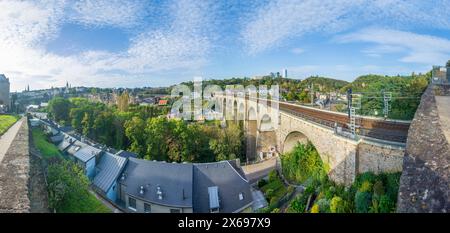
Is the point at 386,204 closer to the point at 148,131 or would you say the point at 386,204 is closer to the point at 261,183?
the point at 261,183

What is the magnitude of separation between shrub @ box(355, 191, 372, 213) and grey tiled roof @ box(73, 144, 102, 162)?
12.5 ft

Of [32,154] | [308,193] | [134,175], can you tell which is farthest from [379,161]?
[32,154]

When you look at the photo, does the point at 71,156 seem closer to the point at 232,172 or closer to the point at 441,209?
the point at 232,172

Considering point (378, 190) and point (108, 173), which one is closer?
point (108, 173)

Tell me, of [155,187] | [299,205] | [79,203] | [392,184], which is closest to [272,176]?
[299,205]

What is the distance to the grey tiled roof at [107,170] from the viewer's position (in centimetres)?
319

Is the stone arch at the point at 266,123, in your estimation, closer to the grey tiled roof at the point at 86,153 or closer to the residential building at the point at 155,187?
the residential building at the point at 155,187

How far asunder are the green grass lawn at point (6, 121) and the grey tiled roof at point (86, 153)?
2.45 metres

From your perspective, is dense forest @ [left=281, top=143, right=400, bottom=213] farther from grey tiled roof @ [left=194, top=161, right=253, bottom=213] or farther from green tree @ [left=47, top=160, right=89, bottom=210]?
green tree @ [left=47, top=160, right=89, bottom=210]

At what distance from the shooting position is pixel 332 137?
21.3 feet

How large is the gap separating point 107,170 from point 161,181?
68 centimetres

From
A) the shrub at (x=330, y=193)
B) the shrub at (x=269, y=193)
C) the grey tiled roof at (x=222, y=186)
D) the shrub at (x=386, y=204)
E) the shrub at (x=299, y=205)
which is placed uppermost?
the grey tiled roof at (x=222, y=186)

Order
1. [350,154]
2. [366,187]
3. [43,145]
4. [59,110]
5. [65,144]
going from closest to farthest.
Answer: [65,144] → [43,145] → [59,110] → [366,187] → [350,154]

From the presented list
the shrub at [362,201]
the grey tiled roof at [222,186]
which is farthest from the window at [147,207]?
the shrub at [362,201]
